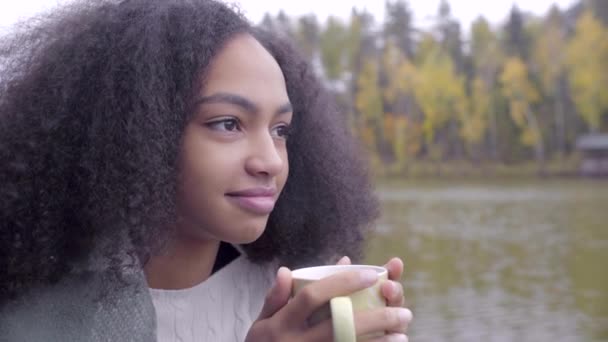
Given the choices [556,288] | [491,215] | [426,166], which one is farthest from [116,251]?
[426,166]

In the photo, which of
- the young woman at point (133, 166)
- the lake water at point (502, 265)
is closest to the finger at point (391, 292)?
the young woman at point (133, 166)

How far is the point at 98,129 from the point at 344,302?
0.39 metres

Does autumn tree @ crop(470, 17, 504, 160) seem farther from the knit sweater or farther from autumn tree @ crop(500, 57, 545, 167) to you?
the knit sweater

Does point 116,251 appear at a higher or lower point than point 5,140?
lower

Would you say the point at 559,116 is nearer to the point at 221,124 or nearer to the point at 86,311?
the point at 221,124

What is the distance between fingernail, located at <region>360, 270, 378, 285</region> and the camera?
887 millimetres

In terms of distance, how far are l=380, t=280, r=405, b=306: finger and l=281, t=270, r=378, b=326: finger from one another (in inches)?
0.9

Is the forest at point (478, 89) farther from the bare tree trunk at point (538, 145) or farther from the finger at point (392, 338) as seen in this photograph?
the finger at point (392, 338)

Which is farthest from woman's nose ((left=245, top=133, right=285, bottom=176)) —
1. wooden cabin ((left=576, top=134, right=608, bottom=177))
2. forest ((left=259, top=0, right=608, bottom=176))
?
forest ((left=259, top=0, right=608, bottom=176))

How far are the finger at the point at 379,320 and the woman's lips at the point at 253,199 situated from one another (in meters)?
0.22

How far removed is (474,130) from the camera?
84.2 ft

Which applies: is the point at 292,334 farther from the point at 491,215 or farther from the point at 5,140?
the point at 491,215

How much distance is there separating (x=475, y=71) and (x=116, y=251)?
85.6 ft

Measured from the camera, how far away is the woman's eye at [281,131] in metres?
1.12
